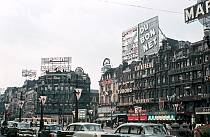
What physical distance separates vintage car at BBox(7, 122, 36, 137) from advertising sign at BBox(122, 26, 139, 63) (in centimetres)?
5867

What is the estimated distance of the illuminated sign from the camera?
31.2 m

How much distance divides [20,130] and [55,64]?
10233 centimetres

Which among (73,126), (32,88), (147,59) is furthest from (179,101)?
(32,88)

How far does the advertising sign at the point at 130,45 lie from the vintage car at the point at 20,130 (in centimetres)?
5867

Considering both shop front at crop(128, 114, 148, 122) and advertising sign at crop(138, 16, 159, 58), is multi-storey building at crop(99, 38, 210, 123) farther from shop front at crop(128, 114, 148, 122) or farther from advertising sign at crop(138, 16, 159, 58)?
advertising sign at crop(138, 16, 159, 58)

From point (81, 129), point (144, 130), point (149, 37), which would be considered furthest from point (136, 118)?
point (144, 130)

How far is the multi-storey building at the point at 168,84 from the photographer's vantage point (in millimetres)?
72688

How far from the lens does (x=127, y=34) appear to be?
9488cm

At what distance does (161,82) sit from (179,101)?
337 inches

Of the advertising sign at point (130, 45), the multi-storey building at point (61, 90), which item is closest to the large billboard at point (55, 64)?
the multi-storey building at point (61, 90)

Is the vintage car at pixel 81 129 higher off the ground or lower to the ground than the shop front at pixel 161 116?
higher

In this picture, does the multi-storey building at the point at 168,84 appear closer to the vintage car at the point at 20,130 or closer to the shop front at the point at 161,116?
the shop front at the point at 161,116

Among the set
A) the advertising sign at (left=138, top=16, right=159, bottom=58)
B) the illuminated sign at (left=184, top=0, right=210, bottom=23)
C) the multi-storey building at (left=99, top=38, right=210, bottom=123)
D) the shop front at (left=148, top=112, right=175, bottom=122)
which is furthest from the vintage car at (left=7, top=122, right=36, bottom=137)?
the advertising sign at (left=138, top=16, right=159, bottom=58)

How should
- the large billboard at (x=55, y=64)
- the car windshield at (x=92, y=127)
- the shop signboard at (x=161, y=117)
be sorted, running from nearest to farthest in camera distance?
the car windshield at (x=92, y=127) < the shop signboard at (x=161, y=117) < the large billboard at (x=55, y=64)
